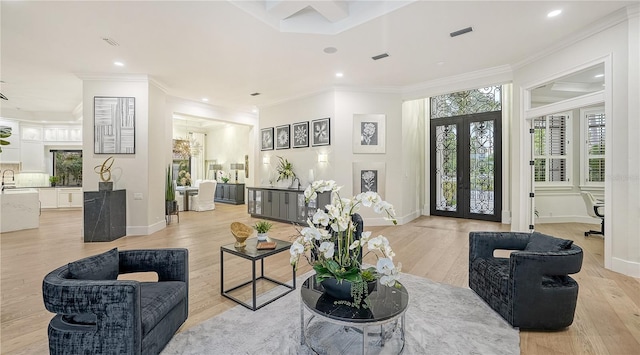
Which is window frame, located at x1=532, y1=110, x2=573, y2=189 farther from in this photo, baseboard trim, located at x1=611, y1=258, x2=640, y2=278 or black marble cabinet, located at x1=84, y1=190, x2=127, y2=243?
black marble cabinet, located at x1=84, y1=190, x2=127, y2=243

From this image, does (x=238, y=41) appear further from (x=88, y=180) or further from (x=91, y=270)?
(x=88, y=180)

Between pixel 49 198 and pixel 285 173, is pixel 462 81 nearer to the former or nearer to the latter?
pixel 285 173

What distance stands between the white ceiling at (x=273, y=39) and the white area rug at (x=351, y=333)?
136 inches

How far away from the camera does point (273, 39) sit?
419 cm

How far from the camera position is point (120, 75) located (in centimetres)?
557

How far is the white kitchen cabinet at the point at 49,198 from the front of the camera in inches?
351

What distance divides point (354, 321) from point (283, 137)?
6.31 m

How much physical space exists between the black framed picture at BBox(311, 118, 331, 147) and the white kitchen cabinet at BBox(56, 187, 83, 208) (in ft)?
27.3

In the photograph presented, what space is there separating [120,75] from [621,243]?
Answer: 877 centimetres

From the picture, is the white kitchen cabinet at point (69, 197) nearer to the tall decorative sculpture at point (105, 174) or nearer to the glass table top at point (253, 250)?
the tall decorative sculpture at point (105, 174)

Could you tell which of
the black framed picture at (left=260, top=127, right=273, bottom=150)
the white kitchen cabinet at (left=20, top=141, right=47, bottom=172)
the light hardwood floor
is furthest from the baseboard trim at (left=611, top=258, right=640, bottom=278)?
the white kitchen cabinet at (left=20, top=141, right=47, bottom=172)

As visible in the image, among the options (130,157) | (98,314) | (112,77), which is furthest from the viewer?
(130,157)

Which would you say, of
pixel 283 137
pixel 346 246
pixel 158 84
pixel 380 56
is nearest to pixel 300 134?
pixel 283 137

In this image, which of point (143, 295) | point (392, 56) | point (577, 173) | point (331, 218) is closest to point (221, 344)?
point (143, 295)
